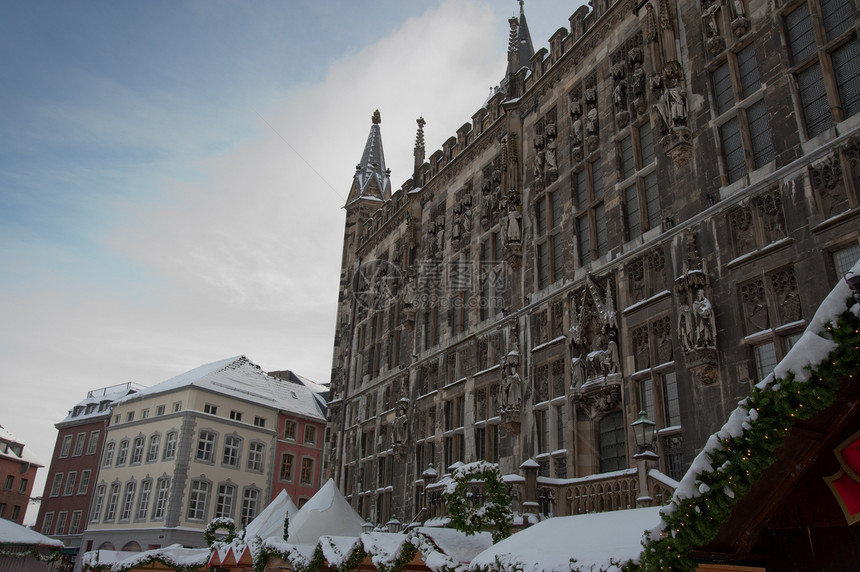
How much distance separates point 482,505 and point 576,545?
469 cm

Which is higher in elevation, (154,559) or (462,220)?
(462,220)

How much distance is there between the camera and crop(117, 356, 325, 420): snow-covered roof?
145 ft

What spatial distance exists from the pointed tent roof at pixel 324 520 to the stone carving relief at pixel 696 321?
10974mm

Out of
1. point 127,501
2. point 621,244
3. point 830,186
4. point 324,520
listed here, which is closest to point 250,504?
point 127,501

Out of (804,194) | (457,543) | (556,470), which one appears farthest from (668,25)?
(457,543)

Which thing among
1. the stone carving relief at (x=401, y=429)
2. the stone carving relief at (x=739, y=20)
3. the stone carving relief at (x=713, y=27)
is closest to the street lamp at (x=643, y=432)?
the stone carving relief at (x=713, y=27)

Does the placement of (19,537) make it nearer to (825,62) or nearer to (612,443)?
(612,443)

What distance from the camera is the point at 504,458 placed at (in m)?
19.0

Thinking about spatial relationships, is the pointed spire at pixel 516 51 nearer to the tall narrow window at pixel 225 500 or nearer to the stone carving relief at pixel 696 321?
the stone carving relief at pixel 696 321

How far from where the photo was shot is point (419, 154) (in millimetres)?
30906

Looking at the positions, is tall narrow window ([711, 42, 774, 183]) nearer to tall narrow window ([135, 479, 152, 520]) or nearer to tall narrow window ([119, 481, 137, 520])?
tall narrow window ([135, 479, 152, 520])

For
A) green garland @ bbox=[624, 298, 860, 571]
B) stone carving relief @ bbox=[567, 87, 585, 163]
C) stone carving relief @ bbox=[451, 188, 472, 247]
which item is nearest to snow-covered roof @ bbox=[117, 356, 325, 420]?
stone carving relief @ bbox=[451, 188, 472, 247]

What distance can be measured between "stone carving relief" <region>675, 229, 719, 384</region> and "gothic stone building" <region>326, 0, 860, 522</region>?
0.03 m

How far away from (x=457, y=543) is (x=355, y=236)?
24309 millimetres
